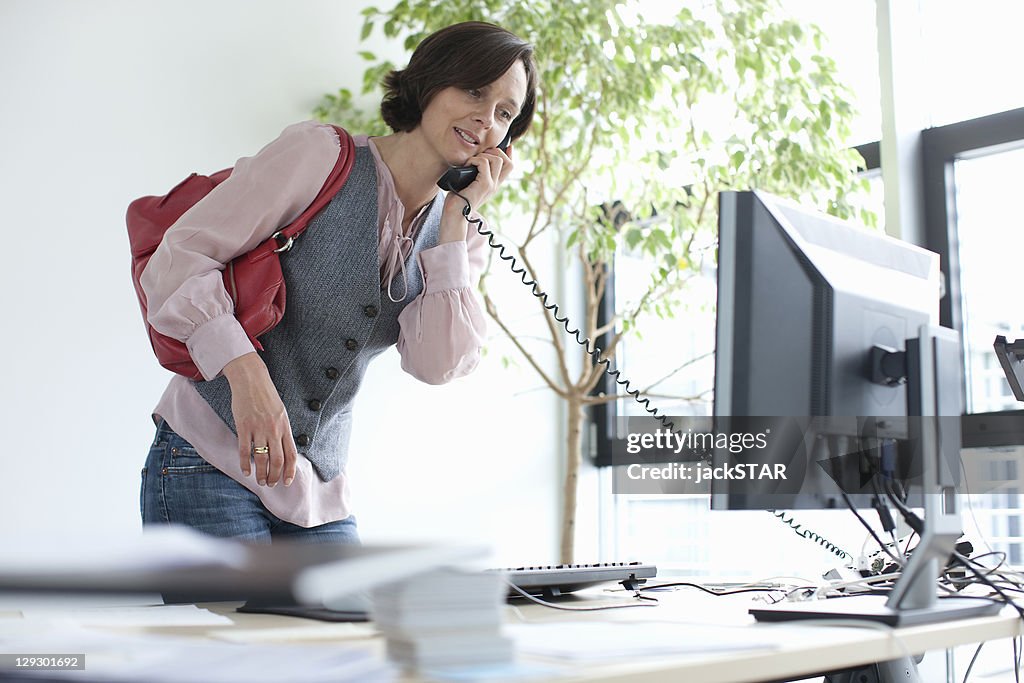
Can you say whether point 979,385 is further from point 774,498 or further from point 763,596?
point 774,498

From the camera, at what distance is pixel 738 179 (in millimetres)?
2713

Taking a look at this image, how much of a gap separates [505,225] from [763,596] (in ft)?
7.91

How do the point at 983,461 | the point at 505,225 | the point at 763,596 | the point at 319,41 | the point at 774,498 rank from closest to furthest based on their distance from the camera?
1. the point at 774,498
2. the point at 763,596
3. the point at 983,461
4. the point at 319,41
5. the point at 505,225

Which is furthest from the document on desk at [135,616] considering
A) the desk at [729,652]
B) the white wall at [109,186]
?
the white wall at [109,186]

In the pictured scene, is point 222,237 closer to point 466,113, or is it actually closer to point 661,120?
point 466,113

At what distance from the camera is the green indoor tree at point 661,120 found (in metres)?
2.65

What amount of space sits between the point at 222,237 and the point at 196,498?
0.35m

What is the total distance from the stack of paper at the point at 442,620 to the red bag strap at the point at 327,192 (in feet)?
2.79

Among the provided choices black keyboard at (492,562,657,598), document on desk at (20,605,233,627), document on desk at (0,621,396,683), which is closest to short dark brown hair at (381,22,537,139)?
black keyboard at (492,562,657,598)

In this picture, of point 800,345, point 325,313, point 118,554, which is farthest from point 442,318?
point 118,554

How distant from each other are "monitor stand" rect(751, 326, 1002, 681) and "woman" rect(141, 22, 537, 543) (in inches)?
27.0

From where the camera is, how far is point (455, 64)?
148 centimetres

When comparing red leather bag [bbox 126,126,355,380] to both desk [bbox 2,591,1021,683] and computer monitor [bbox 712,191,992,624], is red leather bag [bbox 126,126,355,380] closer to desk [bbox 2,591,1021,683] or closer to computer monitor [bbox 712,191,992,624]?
desk [bbox 2,591,1021,683]

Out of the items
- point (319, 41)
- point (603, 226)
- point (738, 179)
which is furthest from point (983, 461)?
point (319, 41)
